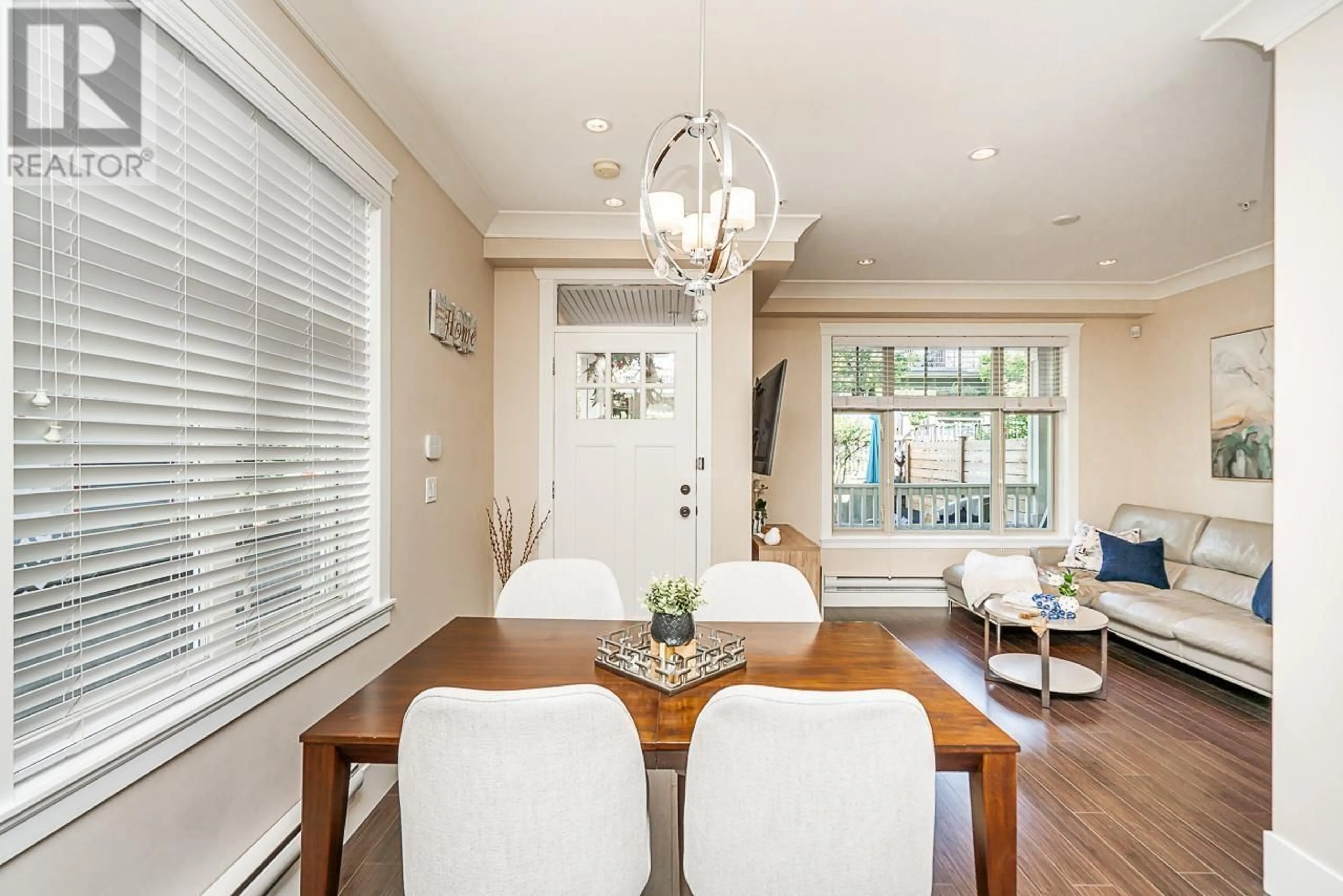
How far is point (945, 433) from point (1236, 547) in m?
1.99

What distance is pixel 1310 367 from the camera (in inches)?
66.8

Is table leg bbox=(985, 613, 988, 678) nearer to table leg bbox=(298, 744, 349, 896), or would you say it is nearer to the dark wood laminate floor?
the dark wood laminate floor

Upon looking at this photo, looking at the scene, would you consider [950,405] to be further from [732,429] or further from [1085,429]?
[732,429]

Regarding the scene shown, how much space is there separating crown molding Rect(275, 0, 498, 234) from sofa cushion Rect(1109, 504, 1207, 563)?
5.03m

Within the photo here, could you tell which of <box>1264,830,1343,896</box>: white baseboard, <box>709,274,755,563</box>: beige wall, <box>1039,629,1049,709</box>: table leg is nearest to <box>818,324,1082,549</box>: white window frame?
<box>709,274,755,563</box>: beige wall

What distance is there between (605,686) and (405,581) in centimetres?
138

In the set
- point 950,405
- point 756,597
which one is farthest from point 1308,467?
point 950,405

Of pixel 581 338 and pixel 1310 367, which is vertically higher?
pixel 581 338

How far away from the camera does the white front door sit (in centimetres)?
387

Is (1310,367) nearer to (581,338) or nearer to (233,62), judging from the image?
(233,62)

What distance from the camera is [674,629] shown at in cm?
163

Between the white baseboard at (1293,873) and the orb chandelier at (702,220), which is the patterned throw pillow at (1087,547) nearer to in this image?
the white baseboard at (1293,873)

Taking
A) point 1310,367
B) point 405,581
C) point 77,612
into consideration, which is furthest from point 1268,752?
point 77,612

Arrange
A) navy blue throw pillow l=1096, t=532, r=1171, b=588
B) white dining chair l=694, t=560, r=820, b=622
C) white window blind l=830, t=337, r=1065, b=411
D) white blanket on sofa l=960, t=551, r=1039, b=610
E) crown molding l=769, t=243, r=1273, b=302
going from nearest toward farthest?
white dining chair l=694, t=560, r=820, b=622
white blanket on sofa l=960, t=551, r=1039, b=610
navy blue throw pillow l=1096, t=532, r=1171, b=588
crown molding l=769, t=243, r=1273, b=302
white window blind l=830, t=337, r=1065, b=411
